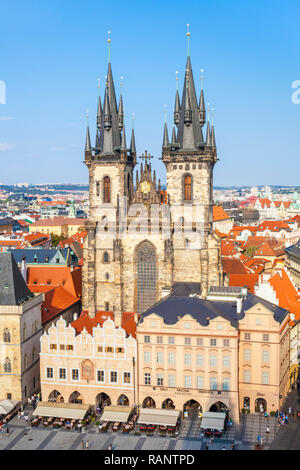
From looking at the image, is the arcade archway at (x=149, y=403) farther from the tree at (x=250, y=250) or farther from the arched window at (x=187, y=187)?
the tree at (x=250, y=250)

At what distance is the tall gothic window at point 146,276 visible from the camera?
9006 centimetres

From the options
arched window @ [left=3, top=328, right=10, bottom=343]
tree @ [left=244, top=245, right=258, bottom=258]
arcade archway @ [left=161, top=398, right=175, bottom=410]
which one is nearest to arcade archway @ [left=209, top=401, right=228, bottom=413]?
arcade archway @ [left=161, top=398, right=175, bottom=410]

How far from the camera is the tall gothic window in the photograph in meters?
90.1

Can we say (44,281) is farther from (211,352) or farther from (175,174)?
(211,352)

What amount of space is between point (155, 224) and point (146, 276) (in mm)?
8510

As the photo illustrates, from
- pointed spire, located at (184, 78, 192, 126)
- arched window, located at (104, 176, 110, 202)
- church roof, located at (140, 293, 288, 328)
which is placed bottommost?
church roof, located at (140, 293, 288, 328)

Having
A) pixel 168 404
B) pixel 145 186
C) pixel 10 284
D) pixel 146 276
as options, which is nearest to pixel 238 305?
pixel 168 404

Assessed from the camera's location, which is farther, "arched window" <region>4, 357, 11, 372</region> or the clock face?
the clock face

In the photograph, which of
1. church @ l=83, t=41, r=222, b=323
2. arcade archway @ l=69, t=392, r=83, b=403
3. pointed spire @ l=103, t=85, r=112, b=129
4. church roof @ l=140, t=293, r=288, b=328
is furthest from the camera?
pointed spire @ l=103, t=85, r=112, b=129

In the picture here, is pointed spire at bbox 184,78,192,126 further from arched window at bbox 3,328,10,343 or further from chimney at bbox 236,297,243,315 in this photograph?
arched window at bbox 3,328,10,343

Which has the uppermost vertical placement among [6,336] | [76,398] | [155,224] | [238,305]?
→ [155,224]

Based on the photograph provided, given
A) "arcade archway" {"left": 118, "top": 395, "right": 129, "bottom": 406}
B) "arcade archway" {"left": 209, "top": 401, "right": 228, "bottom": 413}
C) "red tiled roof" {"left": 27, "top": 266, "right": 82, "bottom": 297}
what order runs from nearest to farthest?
"arcade archway" {"left": 209, "top": 401, "right": 228, "bottom": 413} → "arcade archway" {"left": 118, "top": 395, "right": 129, "bottom": 406} → "red tiled roof" {"left": 27, "top": 266, "right": 82, "bottom": 297}

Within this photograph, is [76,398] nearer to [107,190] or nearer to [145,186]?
[145,186]

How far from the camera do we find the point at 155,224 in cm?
8975
